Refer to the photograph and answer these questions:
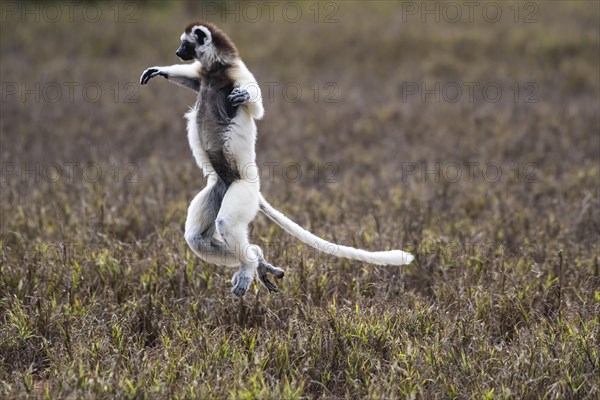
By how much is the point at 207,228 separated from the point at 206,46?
3.13 ft

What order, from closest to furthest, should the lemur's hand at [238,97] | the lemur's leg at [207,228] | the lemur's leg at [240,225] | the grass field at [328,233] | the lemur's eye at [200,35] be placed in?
the lemur's hand at [238,97] < the lemur's leg at [240,225] < the lemur's eye at [200,35] < the lemur's leg at [207,228] < the grass field at [328,233]

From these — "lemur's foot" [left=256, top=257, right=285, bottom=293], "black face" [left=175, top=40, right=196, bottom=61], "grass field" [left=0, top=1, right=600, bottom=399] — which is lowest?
"grass field" [left=0, top=1, right=600, bottom=399]

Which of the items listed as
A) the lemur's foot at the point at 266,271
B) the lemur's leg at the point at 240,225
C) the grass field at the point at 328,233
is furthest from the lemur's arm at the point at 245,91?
the grass field at the point at 328,233

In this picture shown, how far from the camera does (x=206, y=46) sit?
12.1 feet

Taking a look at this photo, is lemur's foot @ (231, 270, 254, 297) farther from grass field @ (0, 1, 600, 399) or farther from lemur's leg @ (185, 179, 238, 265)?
grass field @ (0, 1, 600, 399)

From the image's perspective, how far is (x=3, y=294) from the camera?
4.86m

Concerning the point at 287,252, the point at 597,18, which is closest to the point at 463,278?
the point at 287,252

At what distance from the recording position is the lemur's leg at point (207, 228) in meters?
3.76

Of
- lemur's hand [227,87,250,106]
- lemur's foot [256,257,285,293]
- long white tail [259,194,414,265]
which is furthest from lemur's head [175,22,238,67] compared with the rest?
lemur's foot [256,257,285,293]

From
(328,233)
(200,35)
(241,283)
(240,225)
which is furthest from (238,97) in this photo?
(328,233)

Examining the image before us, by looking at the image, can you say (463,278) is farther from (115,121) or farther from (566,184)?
(115,121)

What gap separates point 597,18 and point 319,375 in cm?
1671

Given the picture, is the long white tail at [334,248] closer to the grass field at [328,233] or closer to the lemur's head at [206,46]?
the grass field at [328,233]

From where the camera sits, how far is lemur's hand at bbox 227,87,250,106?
342 centimetres
